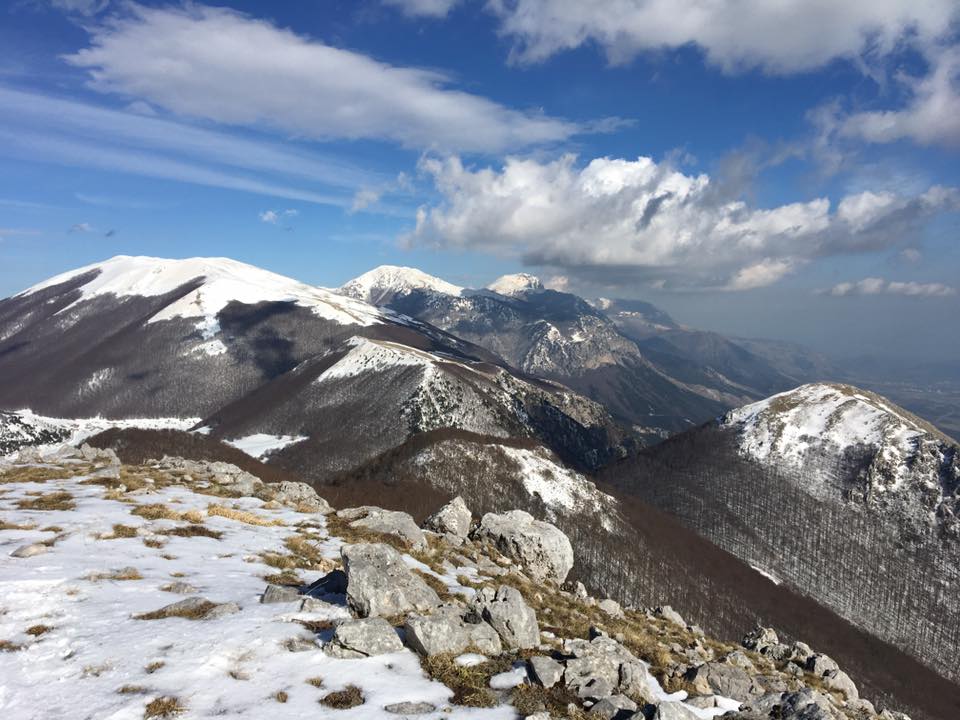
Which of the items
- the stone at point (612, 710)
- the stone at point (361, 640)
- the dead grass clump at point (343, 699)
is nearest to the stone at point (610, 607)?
the stone at point (612, 710)

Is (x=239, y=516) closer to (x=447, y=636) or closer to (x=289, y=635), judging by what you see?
(x=289, y=635)

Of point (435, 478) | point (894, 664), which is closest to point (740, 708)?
point (435, 478)

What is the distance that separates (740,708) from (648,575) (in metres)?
166

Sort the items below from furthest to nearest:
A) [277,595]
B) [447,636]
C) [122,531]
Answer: [122,531] → [277,595] → [447,636]

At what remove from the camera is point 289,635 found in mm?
20406

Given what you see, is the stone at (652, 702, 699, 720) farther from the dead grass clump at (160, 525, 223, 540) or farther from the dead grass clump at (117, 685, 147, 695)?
the dead grass clump at (160, 525, 223, 540)

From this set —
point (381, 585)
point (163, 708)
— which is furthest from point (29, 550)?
point (381, 585)

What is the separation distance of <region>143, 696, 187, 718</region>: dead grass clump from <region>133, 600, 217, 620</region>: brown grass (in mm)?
5994

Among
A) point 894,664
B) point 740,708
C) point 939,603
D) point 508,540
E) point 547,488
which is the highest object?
point 740,708

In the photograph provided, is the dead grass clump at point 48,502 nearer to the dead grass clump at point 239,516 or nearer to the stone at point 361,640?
the dead grass clump at point 239,516

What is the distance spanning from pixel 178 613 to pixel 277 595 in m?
3.98

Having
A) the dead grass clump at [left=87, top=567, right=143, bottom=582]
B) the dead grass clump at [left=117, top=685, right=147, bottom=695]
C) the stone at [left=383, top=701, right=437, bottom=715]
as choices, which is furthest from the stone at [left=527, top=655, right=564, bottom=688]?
the dead grass clump at [left=87, top=567, right=143, bottom=582]

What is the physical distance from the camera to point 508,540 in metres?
64.7

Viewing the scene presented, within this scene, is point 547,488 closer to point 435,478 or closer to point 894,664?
point 435,478
